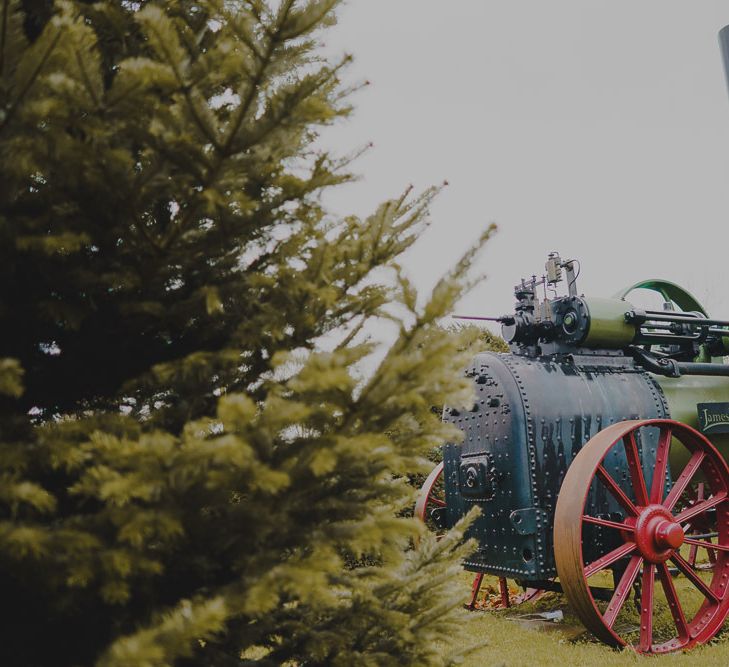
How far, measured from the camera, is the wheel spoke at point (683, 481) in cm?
485

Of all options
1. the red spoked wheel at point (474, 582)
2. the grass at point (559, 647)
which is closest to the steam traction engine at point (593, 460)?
the grass at point (559, 647)

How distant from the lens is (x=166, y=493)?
1.32 metres

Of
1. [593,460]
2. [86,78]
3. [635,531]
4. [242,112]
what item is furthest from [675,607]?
[86,78]

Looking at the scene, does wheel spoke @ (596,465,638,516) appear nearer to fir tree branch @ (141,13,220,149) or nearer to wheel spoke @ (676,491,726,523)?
wheel spoke @ (676,491,726,523)

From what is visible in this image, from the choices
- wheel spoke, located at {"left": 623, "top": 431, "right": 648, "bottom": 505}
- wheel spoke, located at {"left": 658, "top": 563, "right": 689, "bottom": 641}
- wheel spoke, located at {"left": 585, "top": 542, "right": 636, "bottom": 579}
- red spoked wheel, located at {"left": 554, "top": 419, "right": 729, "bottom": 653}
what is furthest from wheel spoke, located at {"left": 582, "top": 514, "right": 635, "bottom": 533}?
wheel spoke, located at {"left": 658, "top": 563, "right": 689, "bottom": 641}

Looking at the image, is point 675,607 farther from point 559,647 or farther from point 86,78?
point 86,78

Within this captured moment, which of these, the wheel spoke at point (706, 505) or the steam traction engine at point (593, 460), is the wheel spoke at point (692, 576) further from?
the wheel spoke at point (706, 505)

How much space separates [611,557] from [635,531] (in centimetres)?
27

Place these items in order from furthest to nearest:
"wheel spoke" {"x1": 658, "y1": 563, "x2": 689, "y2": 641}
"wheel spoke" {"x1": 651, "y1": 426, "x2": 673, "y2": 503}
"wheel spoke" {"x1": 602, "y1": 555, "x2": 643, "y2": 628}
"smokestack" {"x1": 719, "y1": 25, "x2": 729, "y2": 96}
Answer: "wheel spoke" {"x1": 651, "y1": 426, "x2": 673, "y2": 503}, "wheel spoke" {"x1": 658, "y1": 563, "x2": 689, "y2": 641}, "wheel spoke" {"x1": 602, "y1": 555, "x2": 643, "y2": 628}, "smokestack" {"x1": 719, "y1": 25, "x2": 729, "y2": 96}

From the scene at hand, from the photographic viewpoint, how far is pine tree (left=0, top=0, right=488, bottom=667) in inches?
51.7

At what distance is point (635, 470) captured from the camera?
476 cm

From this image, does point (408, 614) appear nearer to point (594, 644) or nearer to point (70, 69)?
point (70, 69)

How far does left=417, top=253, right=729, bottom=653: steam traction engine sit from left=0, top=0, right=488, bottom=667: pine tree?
9.72ft

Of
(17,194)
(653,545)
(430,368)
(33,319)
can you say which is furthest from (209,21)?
(653,545)
